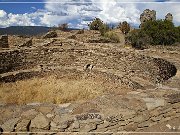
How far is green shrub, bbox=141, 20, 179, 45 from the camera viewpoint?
25.0m

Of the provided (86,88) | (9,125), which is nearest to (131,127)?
(9,125)

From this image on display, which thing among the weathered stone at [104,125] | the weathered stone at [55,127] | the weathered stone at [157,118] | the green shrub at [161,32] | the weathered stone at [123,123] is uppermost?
the green shrub at [161,32]

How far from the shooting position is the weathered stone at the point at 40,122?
518 centimetres

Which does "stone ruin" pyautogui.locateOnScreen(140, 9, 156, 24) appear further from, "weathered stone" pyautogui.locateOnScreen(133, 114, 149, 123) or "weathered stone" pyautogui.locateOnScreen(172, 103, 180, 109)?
"weathered stone" pyautogui.locateOnScreen(133, 114, 149, 123)

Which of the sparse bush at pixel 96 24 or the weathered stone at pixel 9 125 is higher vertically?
the sparse bush at pixel 96 24

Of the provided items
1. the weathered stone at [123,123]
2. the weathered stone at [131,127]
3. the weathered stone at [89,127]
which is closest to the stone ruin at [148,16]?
the weathered stone at [131,127]

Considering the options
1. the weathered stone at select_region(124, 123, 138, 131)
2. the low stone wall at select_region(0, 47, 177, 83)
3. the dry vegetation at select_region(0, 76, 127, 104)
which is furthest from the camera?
the low stone wall at select_region(0, 47, 177, 83)

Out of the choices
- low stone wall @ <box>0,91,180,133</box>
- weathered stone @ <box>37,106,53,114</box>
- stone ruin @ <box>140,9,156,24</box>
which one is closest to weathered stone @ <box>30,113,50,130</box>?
low stone wall @ <box>0,91,180,133</box>

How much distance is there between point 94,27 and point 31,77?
2387cm

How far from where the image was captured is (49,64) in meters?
14.8

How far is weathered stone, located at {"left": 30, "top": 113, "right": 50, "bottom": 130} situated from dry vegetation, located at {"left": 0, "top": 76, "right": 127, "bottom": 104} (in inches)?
150

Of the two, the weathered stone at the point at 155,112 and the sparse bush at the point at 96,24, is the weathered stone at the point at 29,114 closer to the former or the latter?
the weathered stone at the point at 155,112

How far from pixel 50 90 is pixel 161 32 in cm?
1684

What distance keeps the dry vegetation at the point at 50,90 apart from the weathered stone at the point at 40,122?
3.81 metres
